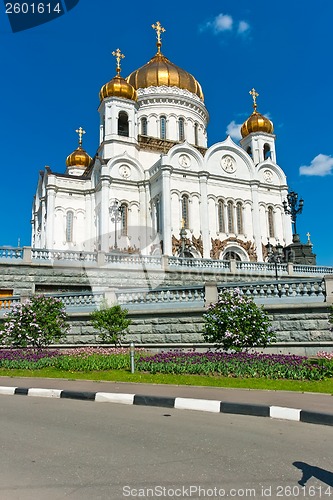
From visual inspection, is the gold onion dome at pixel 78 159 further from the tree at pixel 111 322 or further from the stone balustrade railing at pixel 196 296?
the tree at pixel 111 322

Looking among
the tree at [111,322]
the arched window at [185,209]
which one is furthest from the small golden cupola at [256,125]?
the tree at [111,322]

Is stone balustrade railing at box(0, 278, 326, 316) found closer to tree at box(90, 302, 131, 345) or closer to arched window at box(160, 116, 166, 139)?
tree at box(90, 302, 131, 345)

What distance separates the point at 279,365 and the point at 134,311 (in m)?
6.77

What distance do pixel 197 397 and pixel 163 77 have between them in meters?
44.6

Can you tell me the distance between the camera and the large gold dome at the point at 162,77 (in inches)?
1812

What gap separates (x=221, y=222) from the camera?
38438 mm

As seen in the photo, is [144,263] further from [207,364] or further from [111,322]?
[207,364]

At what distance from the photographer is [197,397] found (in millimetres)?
7133

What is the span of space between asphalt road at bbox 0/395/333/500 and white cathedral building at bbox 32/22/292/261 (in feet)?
90.2

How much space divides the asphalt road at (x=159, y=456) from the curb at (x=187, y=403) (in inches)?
6.4

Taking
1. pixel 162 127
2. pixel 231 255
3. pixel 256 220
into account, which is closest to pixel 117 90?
pixel 162 127

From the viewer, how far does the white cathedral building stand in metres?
36.2

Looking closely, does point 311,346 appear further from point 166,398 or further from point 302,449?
point 302,449

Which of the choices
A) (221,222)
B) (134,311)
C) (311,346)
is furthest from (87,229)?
(311,346)
